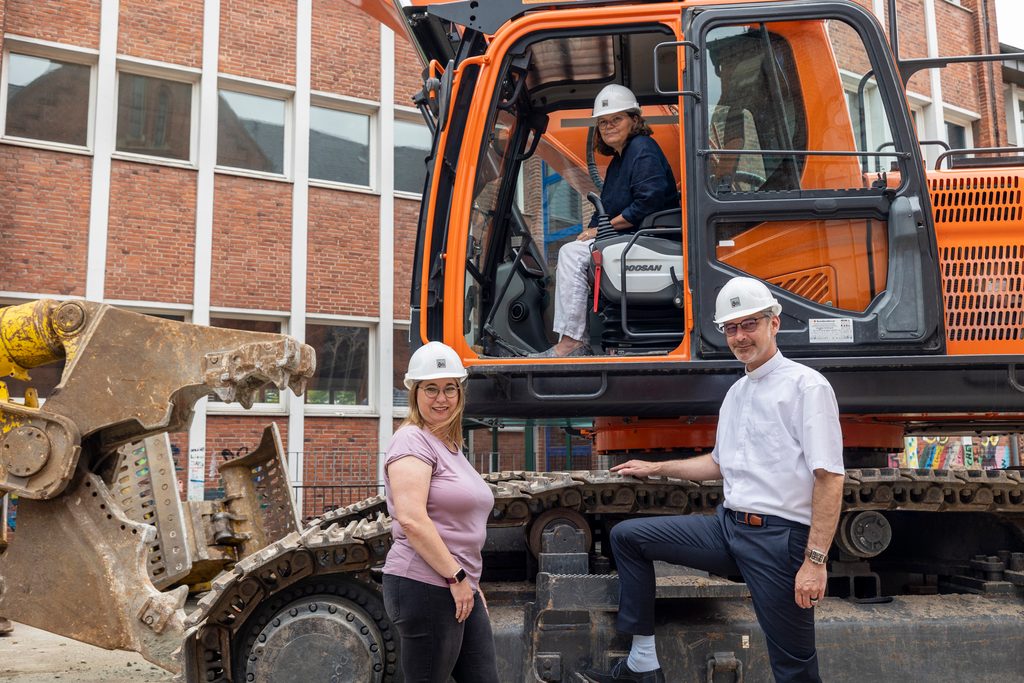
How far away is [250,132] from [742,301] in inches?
571

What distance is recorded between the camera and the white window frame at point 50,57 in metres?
14.5

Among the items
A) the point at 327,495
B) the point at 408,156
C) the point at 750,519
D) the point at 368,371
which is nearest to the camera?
the point at 750,519

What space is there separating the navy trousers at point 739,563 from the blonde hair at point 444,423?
34.5 inches

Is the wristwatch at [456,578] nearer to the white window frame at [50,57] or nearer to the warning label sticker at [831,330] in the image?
the warning label sticker at [831,330]

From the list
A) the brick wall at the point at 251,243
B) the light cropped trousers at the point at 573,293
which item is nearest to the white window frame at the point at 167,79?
the brick wall at the point at 251,243

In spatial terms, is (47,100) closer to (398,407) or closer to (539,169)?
(398,407)

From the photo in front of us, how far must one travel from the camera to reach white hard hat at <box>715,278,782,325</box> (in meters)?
3.47

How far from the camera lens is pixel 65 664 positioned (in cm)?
685

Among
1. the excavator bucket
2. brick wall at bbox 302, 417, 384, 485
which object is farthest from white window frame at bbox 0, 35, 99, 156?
the excavator bucket

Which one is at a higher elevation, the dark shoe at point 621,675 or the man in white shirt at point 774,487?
the man in white shirt at point 774,487

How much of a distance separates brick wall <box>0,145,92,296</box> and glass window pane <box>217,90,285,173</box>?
230 cm

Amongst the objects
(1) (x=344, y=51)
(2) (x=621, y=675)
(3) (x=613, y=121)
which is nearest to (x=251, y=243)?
(1) (x=344, y=51)

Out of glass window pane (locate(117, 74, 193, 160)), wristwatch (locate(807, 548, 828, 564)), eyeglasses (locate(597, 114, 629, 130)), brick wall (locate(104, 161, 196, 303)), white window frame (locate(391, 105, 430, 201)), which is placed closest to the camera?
wristwatch (locate(807, 548, 828, 564))

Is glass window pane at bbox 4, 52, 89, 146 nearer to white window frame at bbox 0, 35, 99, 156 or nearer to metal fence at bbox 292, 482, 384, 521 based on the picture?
white window frame at bbox 0, 35, 99, 156
